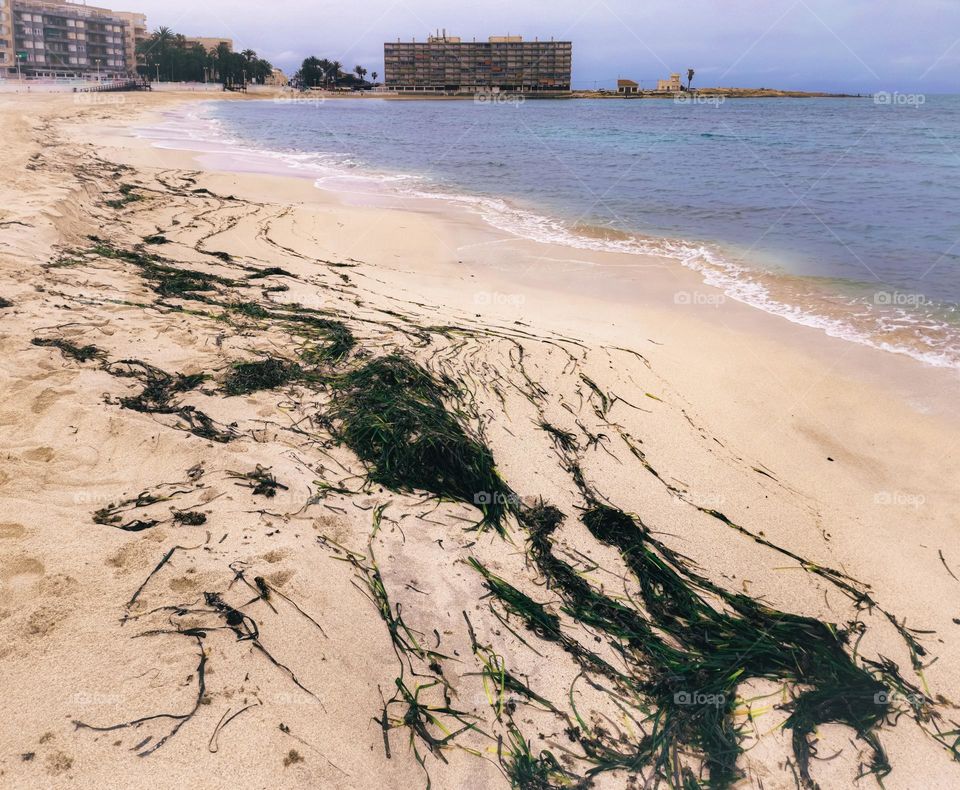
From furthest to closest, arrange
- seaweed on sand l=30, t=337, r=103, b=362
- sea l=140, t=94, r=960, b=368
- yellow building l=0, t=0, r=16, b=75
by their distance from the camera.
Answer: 1. yellow building l=0, t=0, r=16, b=75
2. sea l=140, t=94, r=960, b=368
3. seaweed on sand l=30, t=337, r=103, b=362

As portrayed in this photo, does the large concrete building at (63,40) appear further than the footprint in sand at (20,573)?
Yes

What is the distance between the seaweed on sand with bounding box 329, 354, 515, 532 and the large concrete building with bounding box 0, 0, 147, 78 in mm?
96847

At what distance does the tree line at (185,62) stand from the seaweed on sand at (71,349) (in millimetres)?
109030

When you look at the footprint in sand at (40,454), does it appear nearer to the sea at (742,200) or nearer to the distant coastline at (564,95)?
the sea at (742,200)

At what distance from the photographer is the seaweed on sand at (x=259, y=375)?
3604mm

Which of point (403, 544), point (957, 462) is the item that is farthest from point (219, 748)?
point (957, 462)

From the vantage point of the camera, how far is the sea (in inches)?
276

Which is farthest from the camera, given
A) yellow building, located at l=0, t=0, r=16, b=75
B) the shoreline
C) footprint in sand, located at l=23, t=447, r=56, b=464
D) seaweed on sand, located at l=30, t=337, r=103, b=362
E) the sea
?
yellow building, located at l=0, t=0, r=16, b=75

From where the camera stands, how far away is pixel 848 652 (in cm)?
249

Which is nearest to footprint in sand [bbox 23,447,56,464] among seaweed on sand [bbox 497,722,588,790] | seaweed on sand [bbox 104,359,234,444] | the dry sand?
the dry sand

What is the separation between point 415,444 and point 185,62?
111703mm

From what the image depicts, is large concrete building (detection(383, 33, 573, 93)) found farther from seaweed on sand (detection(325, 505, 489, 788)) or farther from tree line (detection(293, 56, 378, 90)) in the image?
seaweed on sand (detection(325, 505, 489, 788))

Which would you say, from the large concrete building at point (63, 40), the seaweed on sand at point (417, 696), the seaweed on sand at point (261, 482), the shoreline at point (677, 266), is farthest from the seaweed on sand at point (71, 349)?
the large concrete building at point (63, 40)

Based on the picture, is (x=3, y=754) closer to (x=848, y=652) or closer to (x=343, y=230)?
(x=848, y=652)
